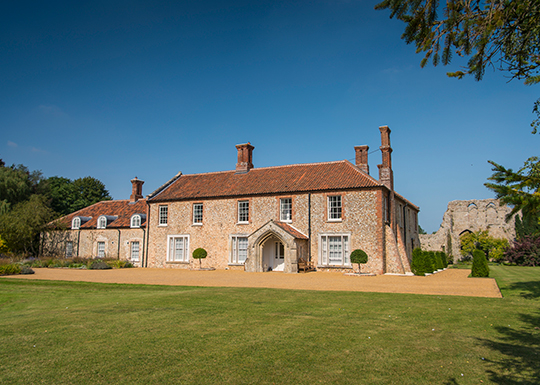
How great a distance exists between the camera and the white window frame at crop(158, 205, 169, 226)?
1198 inches

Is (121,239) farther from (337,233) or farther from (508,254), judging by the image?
(508,254)

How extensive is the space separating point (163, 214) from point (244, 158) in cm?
799

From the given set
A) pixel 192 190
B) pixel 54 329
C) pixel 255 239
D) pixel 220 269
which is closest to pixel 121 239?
pixel 192 190

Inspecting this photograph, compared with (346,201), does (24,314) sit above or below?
below

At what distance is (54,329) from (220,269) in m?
20.2

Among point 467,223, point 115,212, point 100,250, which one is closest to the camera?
point 100,250

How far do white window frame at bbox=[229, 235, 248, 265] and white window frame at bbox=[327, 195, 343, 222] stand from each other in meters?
6.37

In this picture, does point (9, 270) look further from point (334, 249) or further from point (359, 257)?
point (359, 257)

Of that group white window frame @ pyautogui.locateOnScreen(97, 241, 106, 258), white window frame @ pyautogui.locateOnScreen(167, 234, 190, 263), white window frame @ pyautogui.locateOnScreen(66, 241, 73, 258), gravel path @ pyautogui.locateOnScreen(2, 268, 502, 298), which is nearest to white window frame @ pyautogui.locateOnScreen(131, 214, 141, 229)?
white window frame @ pyautogui.locateOnScreen(167, 234, 190, 263)

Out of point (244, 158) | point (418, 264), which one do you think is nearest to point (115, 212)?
point (244, 158)

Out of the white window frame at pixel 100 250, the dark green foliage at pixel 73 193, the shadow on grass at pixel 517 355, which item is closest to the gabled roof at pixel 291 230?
the shadow on grass at pixel 517 355

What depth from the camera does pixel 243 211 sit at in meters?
27.5

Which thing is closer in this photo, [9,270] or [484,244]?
[9,270]

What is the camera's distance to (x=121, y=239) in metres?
32.4
